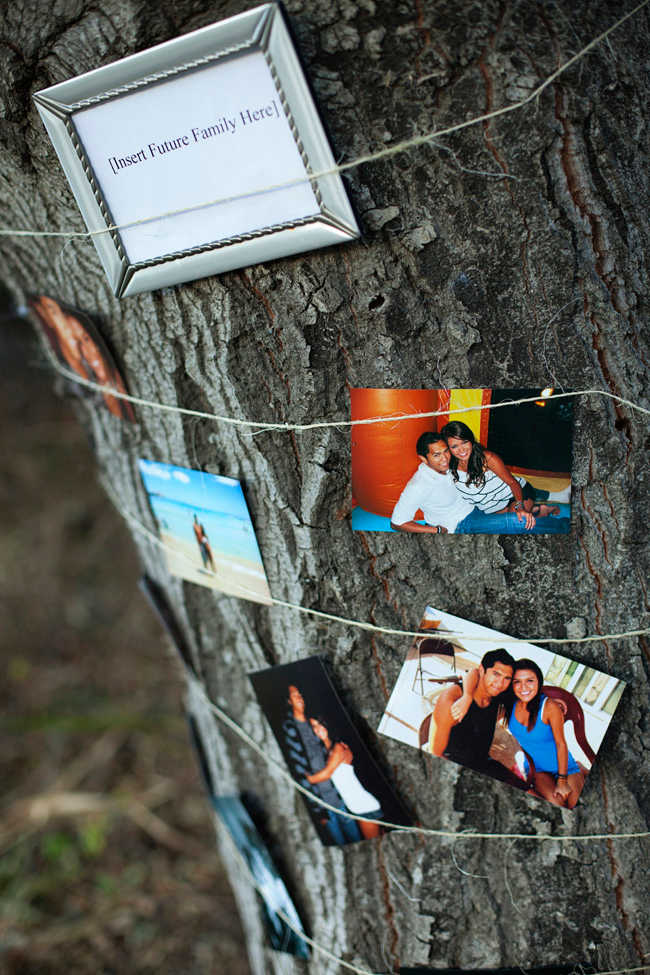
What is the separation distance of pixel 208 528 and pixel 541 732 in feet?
1.53

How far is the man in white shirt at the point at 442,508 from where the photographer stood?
29.7 inches

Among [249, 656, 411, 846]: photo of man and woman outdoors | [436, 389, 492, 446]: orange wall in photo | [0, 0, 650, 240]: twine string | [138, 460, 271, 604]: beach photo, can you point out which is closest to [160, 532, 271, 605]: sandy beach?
[138, 460, 271, 604]: beach photo

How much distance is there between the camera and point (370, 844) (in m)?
0.98

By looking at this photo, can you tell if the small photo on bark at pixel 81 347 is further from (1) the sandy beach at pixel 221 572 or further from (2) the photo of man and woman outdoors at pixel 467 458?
(2) the photo of man and woman outdoors at pixel 467 458

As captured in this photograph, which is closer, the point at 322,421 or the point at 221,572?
the point at 322,421

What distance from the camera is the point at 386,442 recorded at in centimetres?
77

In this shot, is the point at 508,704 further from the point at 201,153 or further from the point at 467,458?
the point at 201,153

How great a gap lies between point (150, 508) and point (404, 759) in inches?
19.0

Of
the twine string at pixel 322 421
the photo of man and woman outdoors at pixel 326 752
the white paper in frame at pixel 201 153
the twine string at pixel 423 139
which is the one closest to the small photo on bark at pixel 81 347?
the twine string at pixel 322 421

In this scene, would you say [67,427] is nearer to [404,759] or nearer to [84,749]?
[84,749]

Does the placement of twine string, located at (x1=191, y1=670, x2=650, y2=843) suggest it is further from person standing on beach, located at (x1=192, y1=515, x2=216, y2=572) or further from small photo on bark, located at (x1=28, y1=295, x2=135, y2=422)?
small photo on bark, located at (x1=28, y1=295, x2=135, y2=422)

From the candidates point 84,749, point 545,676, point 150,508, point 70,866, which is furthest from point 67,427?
point 545,676

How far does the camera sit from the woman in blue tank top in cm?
82

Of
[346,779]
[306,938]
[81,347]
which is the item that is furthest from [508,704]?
[81,347]
